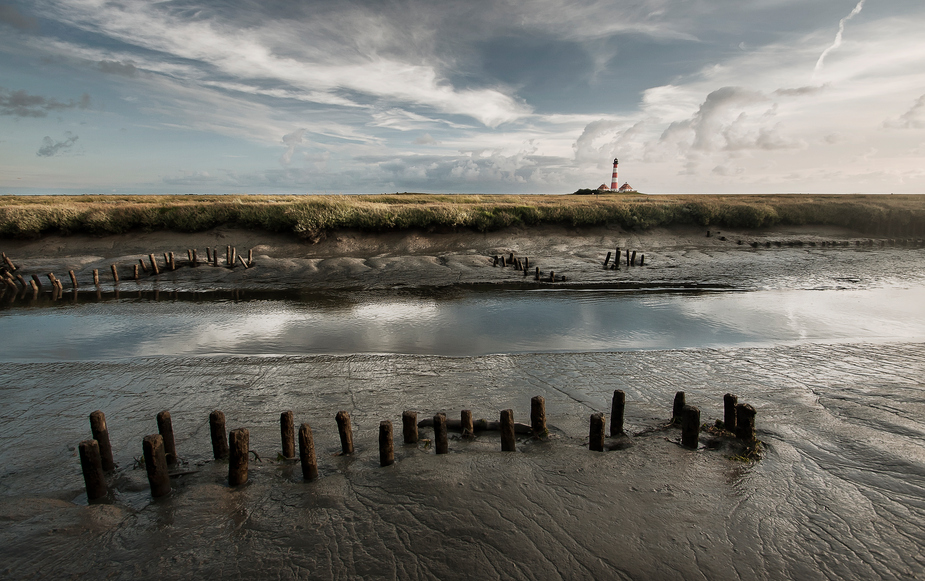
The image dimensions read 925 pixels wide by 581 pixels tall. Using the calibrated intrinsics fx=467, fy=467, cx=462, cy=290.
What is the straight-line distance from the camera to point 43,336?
13914 millimetres

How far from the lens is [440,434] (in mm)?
6559

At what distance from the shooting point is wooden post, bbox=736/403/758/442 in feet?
22.0

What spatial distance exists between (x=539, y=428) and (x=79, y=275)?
1099 inches

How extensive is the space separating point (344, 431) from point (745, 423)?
226 inches

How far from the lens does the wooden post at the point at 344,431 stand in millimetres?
6336

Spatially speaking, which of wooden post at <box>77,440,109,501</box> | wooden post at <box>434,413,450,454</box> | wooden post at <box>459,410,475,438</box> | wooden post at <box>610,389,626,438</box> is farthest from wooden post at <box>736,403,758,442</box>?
wooden post at <box>77,440,109,501</box>

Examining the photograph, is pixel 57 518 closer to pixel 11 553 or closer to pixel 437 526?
pixel 11 553

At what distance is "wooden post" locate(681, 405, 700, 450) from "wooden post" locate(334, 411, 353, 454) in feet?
15.7

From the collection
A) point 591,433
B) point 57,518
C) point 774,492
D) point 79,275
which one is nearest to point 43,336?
point 57,518

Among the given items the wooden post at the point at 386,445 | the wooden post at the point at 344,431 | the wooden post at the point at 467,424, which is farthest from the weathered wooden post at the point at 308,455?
the wooden post at the point at 467,424

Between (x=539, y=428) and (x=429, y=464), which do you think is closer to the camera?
(x=429, y=464)

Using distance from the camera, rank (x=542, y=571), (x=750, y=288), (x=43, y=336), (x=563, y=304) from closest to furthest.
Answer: (x=542, y=571) < (x=43, y=336) < (x=563, y=304) < (x=750, y=288)

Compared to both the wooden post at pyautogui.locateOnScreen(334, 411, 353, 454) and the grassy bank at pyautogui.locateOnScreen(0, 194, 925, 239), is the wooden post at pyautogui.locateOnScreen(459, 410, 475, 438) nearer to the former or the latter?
the wooden post at pyautogui.locateOnScreen(334, 411, 353, 454)

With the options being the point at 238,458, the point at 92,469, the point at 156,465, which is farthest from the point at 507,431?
the point at 92,469
